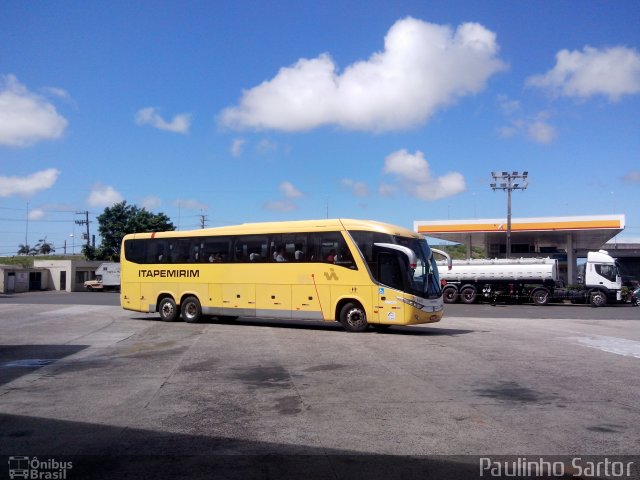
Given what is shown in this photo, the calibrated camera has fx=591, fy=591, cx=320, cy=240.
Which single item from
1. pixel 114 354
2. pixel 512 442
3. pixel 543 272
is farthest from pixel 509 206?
pixel 512 442

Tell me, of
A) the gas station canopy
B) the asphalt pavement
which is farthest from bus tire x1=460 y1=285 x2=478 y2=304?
the asphalt pavement

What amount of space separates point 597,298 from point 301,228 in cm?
2357

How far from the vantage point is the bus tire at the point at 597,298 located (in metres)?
34.5

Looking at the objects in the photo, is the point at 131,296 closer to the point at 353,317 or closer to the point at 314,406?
the point at 353,317

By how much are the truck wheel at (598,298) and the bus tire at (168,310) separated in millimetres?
24870

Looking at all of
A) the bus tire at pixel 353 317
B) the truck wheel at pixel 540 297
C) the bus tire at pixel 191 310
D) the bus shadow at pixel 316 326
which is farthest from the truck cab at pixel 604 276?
the bus tire at pixel 191 310

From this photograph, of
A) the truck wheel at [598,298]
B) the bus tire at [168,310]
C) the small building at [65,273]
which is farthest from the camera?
the small building at [65,273]

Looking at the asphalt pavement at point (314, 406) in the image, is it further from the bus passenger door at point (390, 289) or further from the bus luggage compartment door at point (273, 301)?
the bus luggage compartment door at point (273, 301)

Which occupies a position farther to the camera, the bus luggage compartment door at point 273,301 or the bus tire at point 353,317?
the bus luggage compartment door at point 273,301

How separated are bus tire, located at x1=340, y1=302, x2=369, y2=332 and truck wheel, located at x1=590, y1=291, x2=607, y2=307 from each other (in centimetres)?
2245

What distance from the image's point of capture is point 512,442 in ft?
20.1

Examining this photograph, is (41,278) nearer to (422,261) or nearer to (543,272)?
(543,272)

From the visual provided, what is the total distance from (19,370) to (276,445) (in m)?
6.75

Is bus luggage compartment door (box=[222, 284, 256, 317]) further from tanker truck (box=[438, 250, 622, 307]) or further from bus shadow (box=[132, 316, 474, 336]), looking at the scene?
tanker truck (box=[438, 250, 622, 307])
